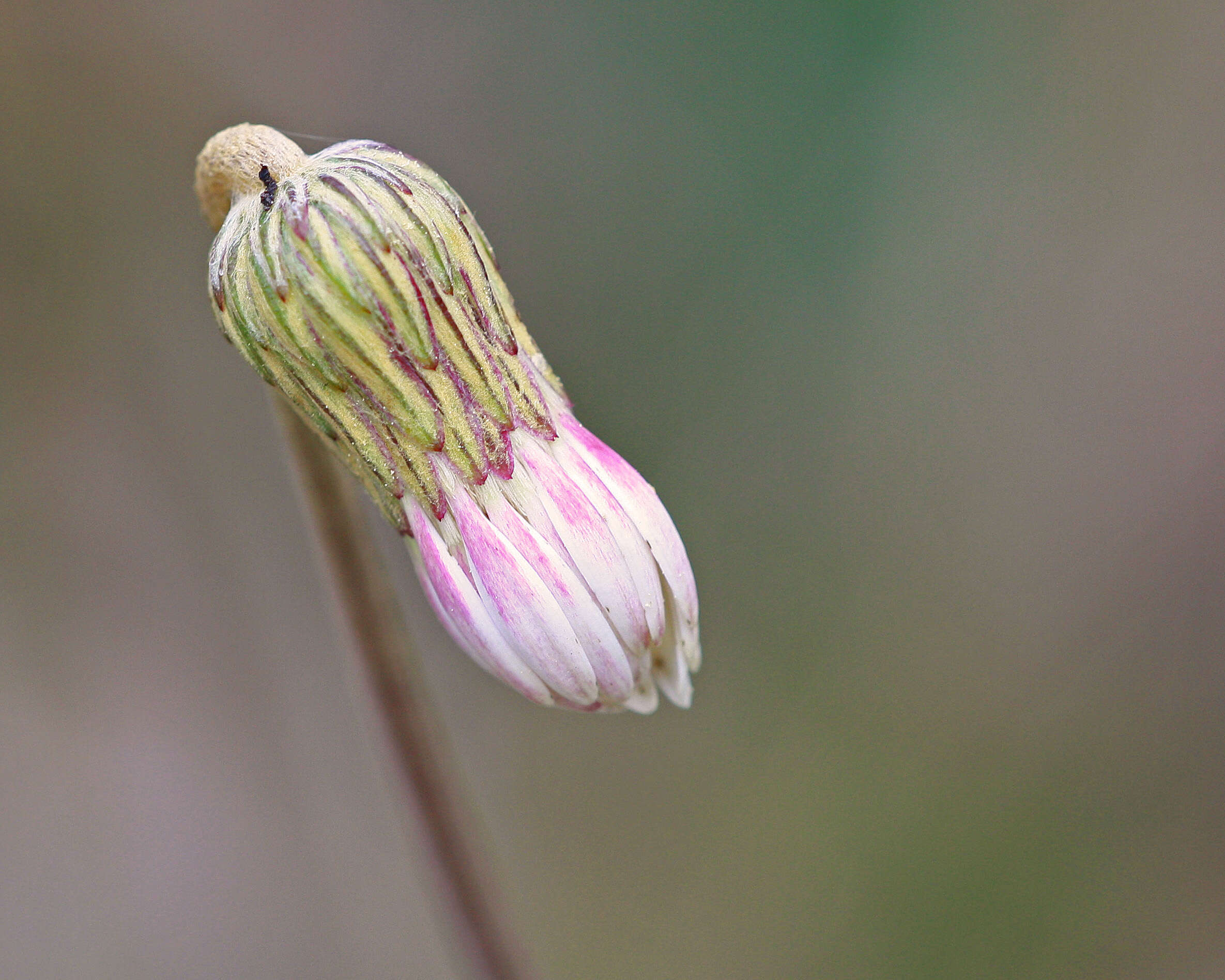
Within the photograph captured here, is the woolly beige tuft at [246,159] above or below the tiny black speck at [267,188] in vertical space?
above

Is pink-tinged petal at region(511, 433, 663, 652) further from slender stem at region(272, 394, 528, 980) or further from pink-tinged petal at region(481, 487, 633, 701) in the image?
slender stem at region(272, 394, 528, 980)

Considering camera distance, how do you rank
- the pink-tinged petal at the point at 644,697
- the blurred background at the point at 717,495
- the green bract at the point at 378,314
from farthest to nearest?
the blurred background at the point at 717,495 → the pink-tinged petal at the point at 644,697 → the green bract at the point at 378,314

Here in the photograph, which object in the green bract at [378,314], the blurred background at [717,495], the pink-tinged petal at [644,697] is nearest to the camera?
the green bract at [378,314]

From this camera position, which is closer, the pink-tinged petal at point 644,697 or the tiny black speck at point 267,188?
the tiny black speck at point 267,188

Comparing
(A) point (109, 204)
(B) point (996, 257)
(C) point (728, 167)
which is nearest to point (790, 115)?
(C) point (728, 167)

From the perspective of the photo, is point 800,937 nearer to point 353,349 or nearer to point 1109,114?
point 353,349

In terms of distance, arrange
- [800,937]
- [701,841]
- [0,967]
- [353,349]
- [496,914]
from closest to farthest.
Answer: [353,349] → [496,914] → [0,967] → [800,937] → [701,841]

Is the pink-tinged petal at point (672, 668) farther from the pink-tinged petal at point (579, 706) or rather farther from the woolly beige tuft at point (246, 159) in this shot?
the woolly beige tuft at point (246, 159)

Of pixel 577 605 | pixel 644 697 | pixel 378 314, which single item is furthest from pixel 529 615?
pixel 378 314

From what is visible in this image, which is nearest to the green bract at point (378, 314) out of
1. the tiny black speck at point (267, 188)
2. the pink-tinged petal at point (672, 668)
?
the tiny black speck at point (267, 188)
